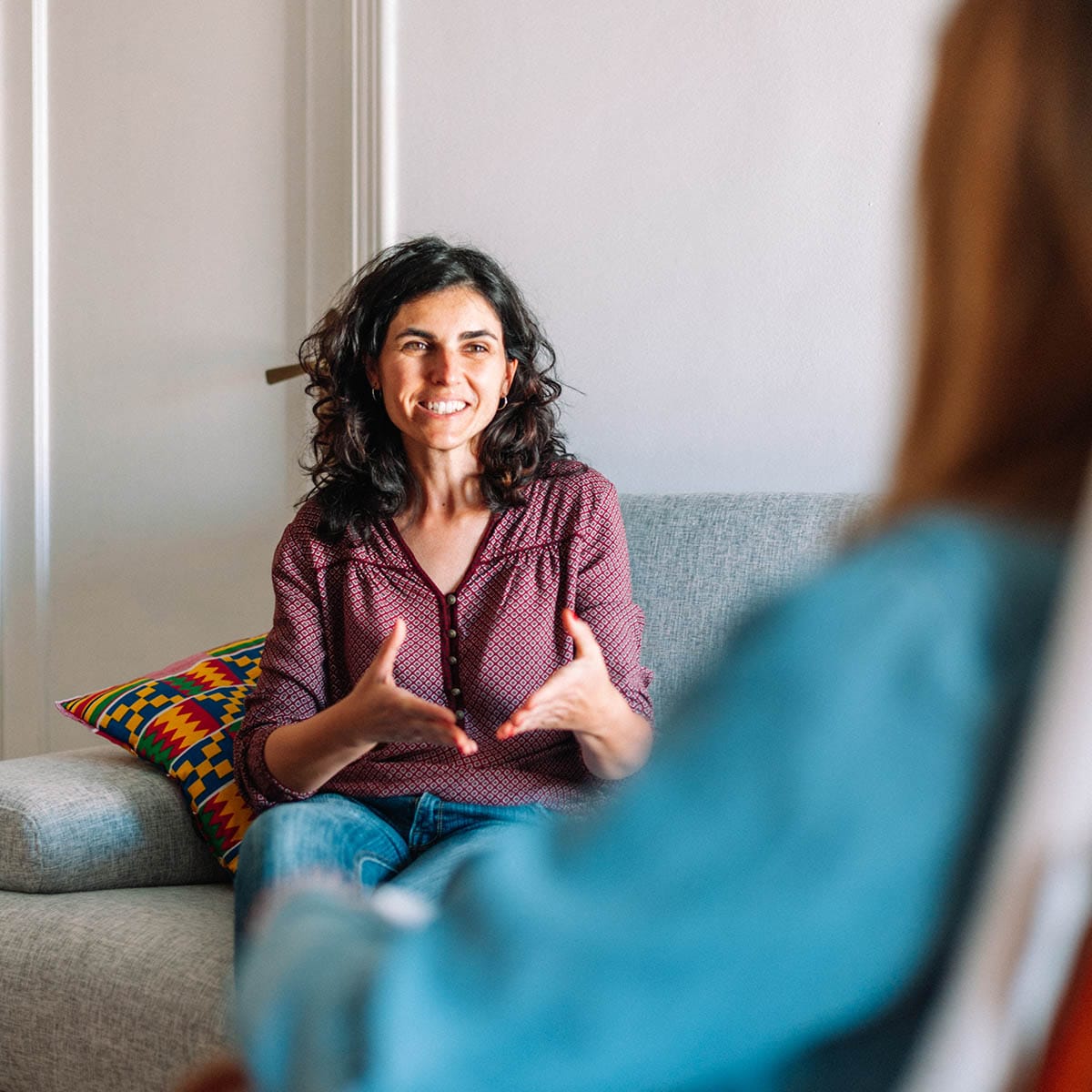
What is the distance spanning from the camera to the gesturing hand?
4.50 feet

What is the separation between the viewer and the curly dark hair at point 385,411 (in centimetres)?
185

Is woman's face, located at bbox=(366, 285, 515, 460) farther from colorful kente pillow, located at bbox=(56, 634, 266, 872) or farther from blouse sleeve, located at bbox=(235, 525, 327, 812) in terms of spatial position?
colorful kente pillow, located at bbox=(56, 634, 266, 872)

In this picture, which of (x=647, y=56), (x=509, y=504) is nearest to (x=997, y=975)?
(x=509, y=504)

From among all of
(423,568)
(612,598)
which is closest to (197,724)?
(423,568)

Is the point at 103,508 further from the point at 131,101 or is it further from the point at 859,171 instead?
the point at 859,171

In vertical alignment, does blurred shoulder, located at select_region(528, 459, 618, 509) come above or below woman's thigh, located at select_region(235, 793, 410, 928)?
above

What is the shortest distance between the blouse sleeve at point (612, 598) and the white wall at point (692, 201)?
0.44 m

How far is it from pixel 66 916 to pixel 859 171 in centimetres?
155

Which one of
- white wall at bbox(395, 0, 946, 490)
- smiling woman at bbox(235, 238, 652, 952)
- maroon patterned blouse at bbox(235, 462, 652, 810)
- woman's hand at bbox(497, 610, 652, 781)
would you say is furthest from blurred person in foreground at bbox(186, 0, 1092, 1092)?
white wall at bbox(395, 0, 946, 490)

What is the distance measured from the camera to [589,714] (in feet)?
4.87

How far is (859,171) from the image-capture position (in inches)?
80.6

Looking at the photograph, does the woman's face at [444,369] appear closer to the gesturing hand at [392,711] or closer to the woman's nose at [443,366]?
the woman's nose at [443,366]

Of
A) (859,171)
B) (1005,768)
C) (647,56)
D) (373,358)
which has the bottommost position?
(1005,768)

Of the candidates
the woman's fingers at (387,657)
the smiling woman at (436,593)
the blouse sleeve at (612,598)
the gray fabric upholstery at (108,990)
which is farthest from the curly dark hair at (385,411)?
the gray fabric upholstery at (108,990)
